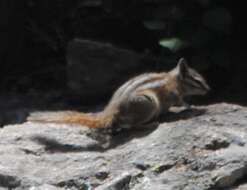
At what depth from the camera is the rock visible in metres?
6.20

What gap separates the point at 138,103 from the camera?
281 inches

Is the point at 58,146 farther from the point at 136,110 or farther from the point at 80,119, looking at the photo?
the point at 136,110

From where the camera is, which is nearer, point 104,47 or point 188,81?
point 188,81

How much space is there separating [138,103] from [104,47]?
99.3 inches

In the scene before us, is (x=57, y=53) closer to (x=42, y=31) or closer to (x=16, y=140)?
(x=42, y=31)

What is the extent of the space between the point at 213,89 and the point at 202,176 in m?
3.66

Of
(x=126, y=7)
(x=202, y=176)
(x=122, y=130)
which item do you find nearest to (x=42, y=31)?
(x=126, y=7)

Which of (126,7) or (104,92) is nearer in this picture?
(104,92)

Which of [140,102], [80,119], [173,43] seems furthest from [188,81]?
[173,43]

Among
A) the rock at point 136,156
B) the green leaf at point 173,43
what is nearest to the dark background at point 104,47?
the green leaf at point 173,43

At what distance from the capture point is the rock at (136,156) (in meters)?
6.20

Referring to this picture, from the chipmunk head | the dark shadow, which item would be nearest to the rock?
the dark shadow

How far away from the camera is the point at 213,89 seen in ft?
32.1

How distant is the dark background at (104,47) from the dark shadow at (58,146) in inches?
99.4
